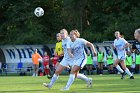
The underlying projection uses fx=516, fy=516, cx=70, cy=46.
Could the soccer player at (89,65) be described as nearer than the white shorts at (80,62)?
No

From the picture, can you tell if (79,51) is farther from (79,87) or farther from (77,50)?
(79,87)

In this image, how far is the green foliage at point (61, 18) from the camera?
164ft

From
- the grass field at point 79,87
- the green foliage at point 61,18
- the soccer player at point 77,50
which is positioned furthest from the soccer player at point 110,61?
the soccer player at point 77,50

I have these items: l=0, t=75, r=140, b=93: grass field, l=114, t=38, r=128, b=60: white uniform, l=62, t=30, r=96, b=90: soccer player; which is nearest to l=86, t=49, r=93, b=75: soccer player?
l=114, t=38, r=128, b=60: white uniform

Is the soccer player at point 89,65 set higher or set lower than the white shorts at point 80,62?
lower

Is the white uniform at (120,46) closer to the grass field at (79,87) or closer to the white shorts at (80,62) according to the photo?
the grass field at (79,87)

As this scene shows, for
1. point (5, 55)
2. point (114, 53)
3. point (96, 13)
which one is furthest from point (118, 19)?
point (5, 55)

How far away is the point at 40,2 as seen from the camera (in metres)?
54.3

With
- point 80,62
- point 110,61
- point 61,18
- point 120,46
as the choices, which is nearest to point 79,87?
point 80,62

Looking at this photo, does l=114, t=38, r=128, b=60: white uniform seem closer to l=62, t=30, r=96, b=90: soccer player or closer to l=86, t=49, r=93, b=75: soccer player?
l=62, t=30, r=96, b=90: soccer player

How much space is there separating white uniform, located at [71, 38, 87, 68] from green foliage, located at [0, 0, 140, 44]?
30.7m

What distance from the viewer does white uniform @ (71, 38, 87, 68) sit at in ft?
61.1

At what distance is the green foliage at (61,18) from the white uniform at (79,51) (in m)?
30.7

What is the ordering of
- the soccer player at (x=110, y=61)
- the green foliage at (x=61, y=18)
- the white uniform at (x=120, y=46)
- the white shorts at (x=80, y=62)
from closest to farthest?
the white shorts at (x=80, y=62) → the white uniform at (x=120, y=46) → the soccer player at (x=110, y=61) → the green foliage at (x=61, y=18)
